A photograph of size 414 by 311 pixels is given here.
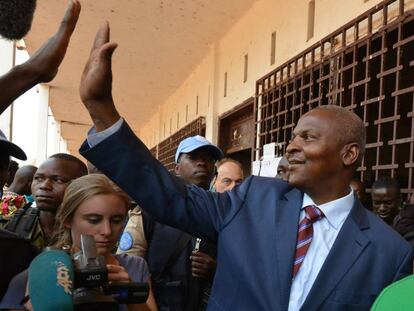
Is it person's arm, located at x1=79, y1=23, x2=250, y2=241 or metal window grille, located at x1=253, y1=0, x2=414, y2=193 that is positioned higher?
metal window grille, located at x1=253, y1=0, x2=414, y2=193

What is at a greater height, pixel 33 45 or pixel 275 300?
pixel 33 45

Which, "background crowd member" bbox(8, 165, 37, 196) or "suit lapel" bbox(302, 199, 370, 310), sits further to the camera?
"background crowd member" bbox(8, 165, 37, 196)

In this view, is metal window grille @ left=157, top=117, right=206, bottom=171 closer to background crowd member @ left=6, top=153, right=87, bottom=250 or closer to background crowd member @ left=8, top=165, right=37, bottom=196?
background crowd member @ left=8, top=165, right=37, bottom=196

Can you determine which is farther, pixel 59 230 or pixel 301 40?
pixel 301 40

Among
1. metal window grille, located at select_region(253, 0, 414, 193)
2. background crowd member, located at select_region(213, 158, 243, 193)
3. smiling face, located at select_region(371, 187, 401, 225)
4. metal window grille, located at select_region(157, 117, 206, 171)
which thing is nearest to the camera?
background crowd member, located at select_region(213, 158, 243, 193)

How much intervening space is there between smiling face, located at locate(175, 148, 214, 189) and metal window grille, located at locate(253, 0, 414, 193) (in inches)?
57.8

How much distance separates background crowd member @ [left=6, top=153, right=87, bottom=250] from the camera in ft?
7.52

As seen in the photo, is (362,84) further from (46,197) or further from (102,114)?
(102,114)

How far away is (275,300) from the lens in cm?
149

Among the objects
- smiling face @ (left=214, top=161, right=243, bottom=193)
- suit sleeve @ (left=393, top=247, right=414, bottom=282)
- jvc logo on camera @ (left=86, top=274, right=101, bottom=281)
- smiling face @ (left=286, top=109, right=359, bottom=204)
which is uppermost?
smiling face @ (left=286, top=109, right=359, bottom=204)

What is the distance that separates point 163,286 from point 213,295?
0.63m

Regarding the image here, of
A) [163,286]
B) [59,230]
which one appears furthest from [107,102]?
[163,286]

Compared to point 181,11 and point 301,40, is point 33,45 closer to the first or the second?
point 181,11

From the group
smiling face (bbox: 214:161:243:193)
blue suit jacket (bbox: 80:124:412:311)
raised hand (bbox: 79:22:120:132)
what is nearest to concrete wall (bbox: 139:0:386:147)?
smiling face (bbox: 214:161:243:193)
